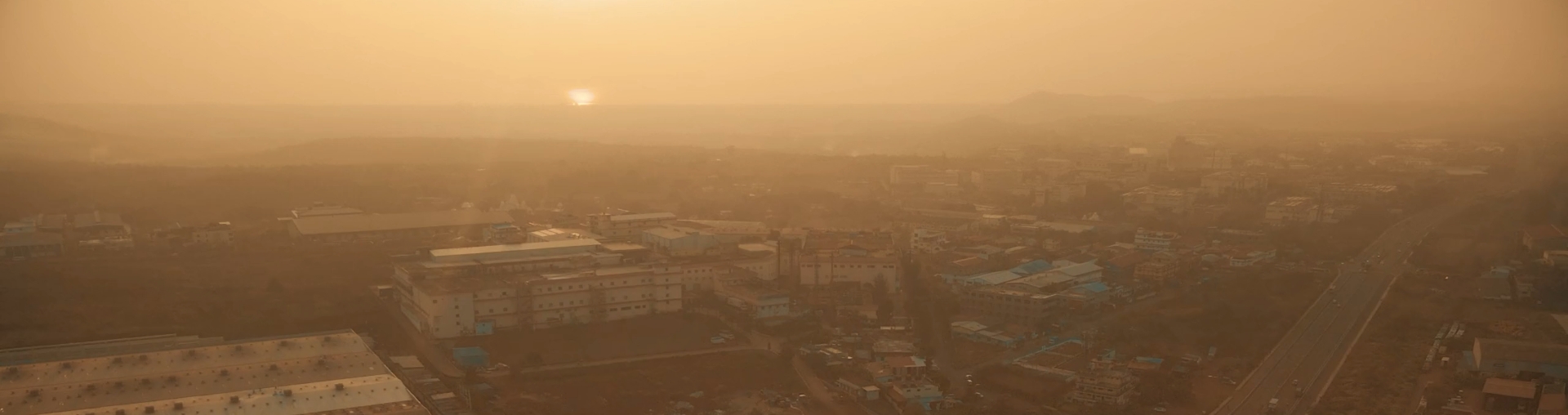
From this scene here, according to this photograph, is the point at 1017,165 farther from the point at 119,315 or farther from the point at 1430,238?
the point at 119,315

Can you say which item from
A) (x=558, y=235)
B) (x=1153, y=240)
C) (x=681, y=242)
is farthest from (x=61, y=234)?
(x=1153, y=240)

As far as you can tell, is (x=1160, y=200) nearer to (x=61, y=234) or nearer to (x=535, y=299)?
(x=535, y=299)

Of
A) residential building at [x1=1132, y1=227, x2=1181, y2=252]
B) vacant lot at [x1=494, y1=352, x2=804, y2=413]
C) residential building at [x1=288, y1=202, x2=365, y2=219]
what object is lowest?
vacant lot at [x1=494, y1=352, x2=804, y2=413]

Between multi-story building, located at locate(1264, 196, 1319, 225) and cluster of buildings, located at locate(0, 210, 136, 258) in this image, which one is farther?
multi-story building, located at locate(1264, 196, 1319, 225)

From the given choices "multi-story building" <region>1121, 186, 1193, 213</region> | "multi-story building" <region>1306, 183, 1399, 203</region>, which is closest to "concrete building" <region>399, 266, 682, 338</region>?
"multi-story building" <region>1121, 186, 1193, 213</region>

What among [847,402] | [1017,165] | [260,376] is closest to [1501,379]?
[847,402]

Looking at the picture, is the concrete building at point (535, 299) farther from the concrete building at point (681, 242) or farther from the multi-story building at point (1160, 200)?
the multi-story building at point (1160, 200)

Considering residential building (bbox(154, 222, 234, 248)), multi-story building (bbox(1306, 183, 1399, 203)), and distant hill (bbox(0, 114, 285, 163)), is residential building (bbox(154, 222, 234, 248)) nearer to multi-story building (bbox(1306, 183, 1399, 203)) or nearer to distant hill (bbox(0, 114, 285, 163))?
distant hill (bbox(0, 114, 285, 163))
